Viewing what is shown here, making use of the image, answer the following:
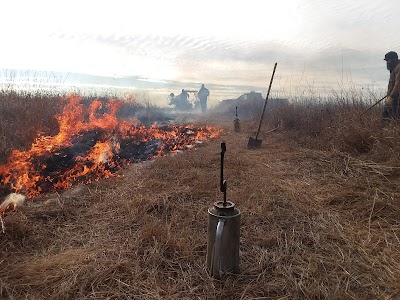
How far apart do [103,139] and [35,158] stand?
3.00 meters

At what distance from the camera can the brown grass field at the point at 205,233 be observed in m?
2.31

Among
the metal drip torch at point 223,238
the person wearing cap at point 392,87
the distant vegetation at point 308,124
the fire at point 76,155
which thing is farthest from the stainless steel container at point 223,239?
the person wearing cap at point 392,87

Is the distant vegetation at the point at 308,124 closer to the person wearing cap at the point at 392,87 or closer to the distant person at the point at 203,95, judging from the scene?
the person wearing cap at the point at 392,87

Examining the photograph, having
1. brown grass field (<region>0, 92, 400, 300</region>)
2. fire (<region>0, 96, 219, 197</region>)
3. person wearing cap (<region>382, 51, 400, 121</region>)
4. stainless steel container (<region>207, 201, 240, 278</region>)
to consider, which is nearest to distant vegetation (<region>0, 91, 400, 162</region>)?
brown grass field (<region>0, 92, 400, 300</region>)

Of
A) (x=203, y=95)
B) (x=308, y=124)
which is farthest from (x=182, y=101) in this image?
(x=308, y=124)

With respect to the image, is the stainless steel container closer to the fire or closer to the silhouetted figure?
the fire

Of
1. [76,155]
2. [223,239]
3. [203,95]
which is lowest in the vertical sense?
[76,155]

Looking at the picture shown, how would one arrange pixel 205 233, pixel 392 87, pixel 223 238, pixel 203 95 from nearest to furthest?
pixel 223 238
pixel 205 233
pixel 392 87
pixel 203 95

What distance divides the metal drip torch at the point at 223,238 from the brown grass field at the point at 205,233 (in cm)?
11

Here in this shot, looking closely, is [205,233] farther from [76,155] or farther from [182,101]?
[182,101]

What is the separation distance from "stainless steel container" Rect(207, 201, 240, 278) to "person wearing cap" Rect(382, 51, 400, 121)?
600 cm

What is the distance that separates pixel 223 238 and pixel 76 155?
17.1 ft

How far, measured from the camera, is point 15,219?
319cm

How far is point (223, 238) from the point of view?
2320mm
